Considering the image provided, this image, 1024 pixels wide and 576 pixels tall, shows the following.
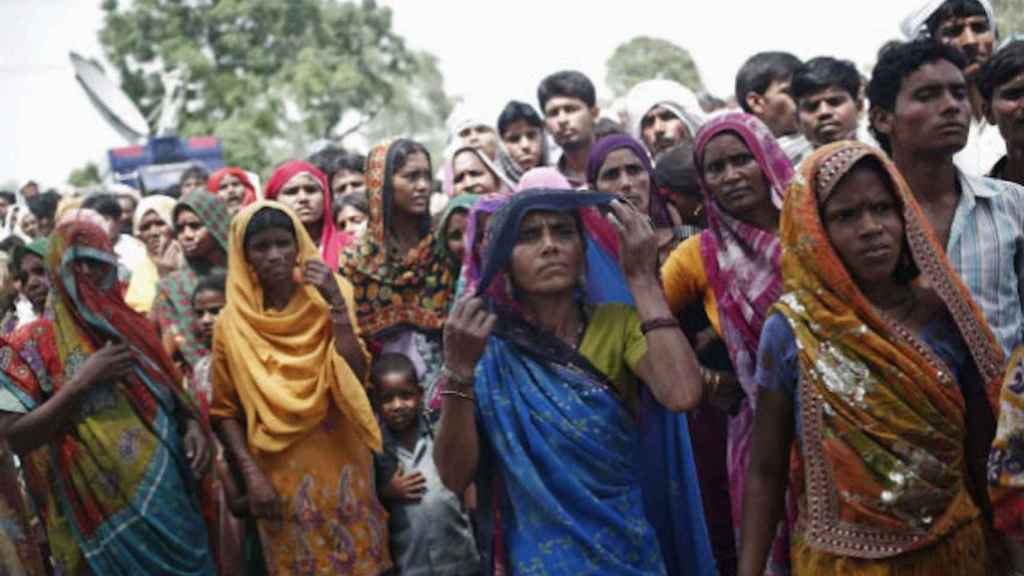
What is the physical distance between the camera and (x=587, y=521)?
376 centimetres

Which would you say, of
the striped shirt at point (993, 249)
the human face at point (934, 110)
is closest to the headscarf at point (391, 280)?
the human face at point (934, 110)

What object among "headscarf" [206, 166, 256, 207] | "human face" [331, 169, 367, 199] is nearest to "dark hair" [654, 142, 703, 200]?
"human face" [331, 169, 367, 199]

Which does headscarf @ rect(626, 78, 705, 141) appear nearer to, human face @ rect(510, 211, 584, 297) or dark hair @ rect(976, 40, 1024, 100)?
dark hair @ rect(976, 40, 1024, 100)

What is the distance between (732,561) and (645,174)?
5.39 ft

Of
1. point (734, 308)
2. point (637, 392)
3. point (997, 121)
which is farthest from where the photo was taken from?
point (997, 121)

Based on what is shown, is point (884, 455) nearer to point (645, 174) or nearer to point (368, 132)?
point (645, 174)

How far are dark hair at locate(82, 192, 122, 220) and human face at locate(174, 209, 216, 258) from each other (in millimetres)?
2759

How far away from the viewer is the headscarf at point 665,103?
7.45m

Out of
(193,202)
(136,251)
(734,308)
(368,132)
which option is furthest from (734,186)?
(368,132)

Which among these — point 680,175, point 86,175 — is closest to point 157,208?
point 680,175

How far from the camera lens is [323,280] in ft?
18.5

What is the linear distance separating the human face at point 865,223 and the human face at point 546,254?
0.90 meters

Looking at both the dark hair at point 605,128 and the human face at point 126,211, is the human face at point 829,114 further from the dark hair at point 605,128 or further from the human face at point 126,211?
→ the human face at point 126,211

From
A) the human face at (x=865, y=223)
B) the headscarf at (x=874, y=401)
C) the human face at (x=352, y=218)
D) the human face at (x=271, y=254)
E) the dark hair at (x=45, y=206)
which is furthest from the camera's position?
the dark hair at (x=45, y=206)
